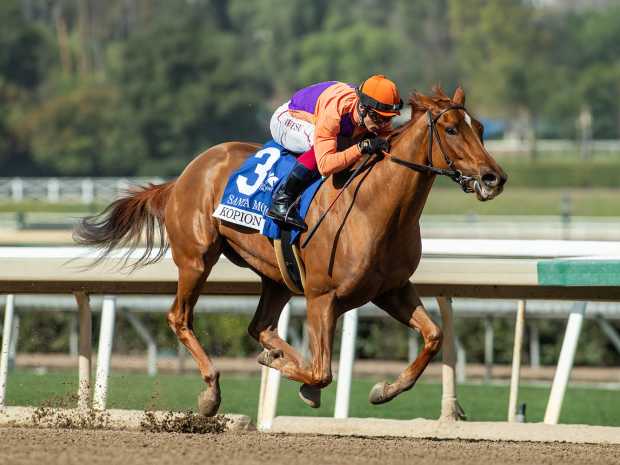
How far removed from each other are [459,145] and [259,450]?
1.37m

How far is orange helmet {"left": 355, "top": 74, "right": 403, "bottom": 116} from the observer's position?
17.8 feet

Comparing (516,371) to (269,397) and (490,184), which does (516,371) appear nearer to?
(269,397)

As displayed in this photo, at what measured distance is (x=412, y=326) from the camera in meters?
5.58

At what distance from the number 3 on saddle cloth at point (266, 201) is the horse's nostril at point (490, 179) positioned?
0.85m

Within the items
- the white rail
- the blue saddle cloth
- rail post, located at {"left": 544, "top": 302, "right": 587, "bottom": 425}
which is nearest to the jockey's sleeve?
the blue saddle cloth

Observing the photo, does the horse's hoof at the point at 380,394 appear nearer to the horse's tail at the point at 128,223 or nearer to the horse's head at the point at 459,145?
the horse's head at the point at 459,145

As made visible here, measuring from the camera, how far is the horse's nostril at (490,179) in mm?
4965

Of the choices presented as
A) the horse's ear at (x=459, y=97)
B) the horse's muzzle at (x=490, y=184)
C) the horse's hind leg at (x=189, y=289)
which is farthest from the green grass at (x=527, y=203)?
the horse's muzzle at (x=490, y=184)

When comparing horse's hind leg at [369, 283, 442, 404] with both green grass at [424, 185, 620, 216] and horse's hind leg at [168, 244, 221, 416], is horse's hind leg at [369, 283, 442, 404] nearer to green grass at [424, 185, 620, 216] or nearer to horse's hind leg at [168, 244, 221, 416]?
horse's hind leg at [168, 244, 221, 416]

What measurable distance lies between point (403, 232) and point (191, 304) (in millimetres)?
1218

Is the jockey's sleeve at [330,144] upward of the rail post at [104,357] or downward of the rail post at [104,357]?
upward

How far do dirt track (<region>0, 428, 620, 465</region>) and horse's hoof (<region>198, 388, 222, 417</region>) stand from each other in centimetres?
22

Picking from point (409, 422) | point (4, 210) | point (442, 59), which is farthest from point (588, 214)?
point (442, 59)

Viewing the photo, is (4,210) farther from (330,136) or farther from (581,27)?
(581,27)
